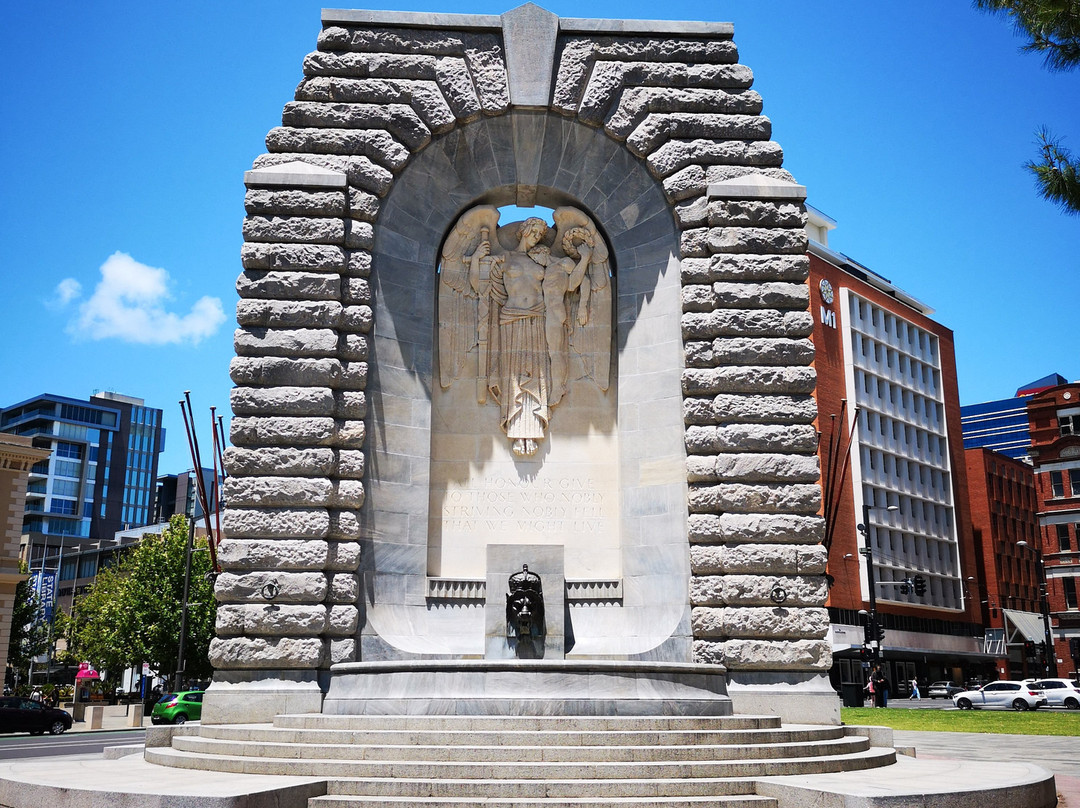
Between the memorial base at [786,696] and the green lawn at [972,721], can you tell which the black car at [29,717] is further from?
the memorial base at [786,696]

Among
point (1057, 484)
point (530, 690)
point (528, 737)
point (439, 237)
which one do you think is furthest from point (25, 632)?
point (1057, 484)

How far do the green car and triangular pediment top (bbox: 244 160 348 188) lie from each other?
26439 millimetres

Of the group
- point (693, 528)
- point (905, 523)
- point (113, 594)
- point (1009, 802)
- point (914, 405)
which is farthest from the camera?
point (914, 405)

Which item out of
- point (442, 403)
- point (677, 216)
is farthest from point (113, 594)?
point (677, 216)

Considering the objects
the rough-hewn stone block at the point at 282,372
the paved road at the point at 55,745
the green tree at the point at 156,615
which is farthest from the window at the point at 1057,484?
the rough-hewn stone block at the point at 282,372

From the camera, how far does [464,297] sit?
20.4 meters

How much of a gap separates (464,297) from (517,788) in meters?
11.4

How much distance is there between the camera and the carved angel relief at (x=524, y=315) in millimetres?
20062

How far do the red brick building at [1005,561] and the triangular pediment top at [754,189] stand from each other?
3111 inches

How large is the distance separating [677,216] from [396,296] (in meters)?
5.91

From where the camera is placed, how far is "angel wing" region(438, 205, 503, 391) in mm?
20123

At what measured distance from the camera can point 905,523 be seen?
260ft

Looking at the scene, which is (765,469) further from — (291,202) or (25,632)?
(25,632)

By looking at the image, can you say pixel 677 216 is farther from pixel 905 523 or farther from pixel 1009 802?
pixel 905 523
